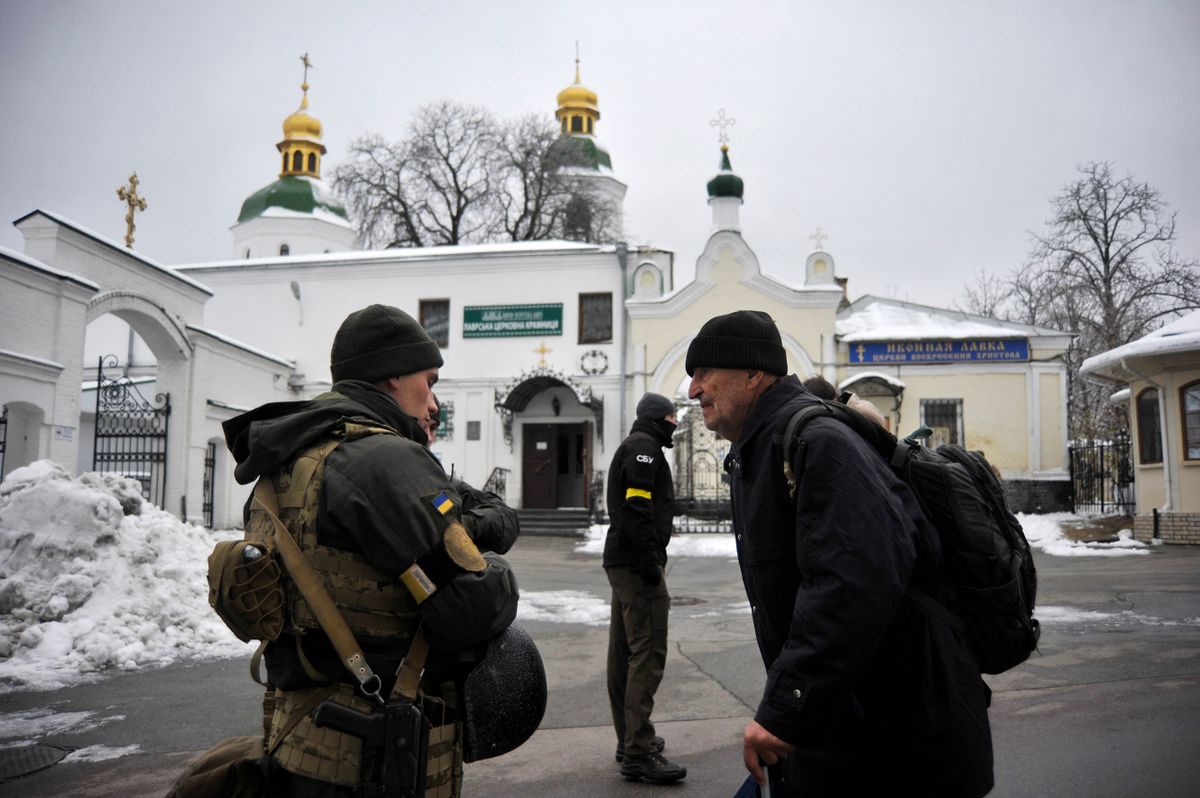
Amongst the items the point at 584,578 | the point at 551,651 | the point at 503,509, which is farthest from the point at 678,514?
the point at 503,509

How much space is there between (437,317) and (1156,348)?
18.5 meters

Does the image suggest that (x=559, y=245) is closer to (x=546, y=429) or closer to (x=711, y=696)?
(x=546, y=429)

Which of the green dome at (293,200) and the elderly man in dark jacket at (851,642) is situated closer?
the elderly man in dark jacket at (851,642)

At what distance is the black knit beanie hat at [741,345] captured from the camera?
277 cm

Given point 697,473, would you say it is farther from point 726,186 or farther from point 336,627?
point 336,627

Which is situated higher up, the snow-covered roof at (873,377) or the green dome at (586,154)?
the green dome at (586,154)

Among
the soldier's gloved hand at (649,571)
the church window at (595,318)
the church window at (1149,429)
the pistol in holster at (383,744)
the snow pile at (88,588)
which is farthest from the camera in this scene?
the church window at (595,318)

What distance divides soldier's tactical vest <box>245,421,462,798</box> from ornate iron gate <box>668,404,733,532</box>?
19.9 meters

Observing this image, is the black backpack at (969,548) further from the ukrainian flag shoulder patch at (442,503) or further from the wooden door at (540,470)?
the wooden door at (540,470)

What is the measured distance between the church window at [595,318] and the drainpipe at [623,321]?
407mm

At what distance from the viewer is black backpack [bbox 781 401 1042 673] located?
240 cm

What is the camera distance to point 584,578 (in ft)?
44.9

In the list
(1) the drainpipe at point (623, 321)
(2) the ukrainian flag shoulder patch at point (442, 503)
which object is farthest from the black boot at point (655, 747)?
(1) the drainpipe at point (623, 321)

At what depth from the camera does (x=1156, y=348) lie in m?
15.9
